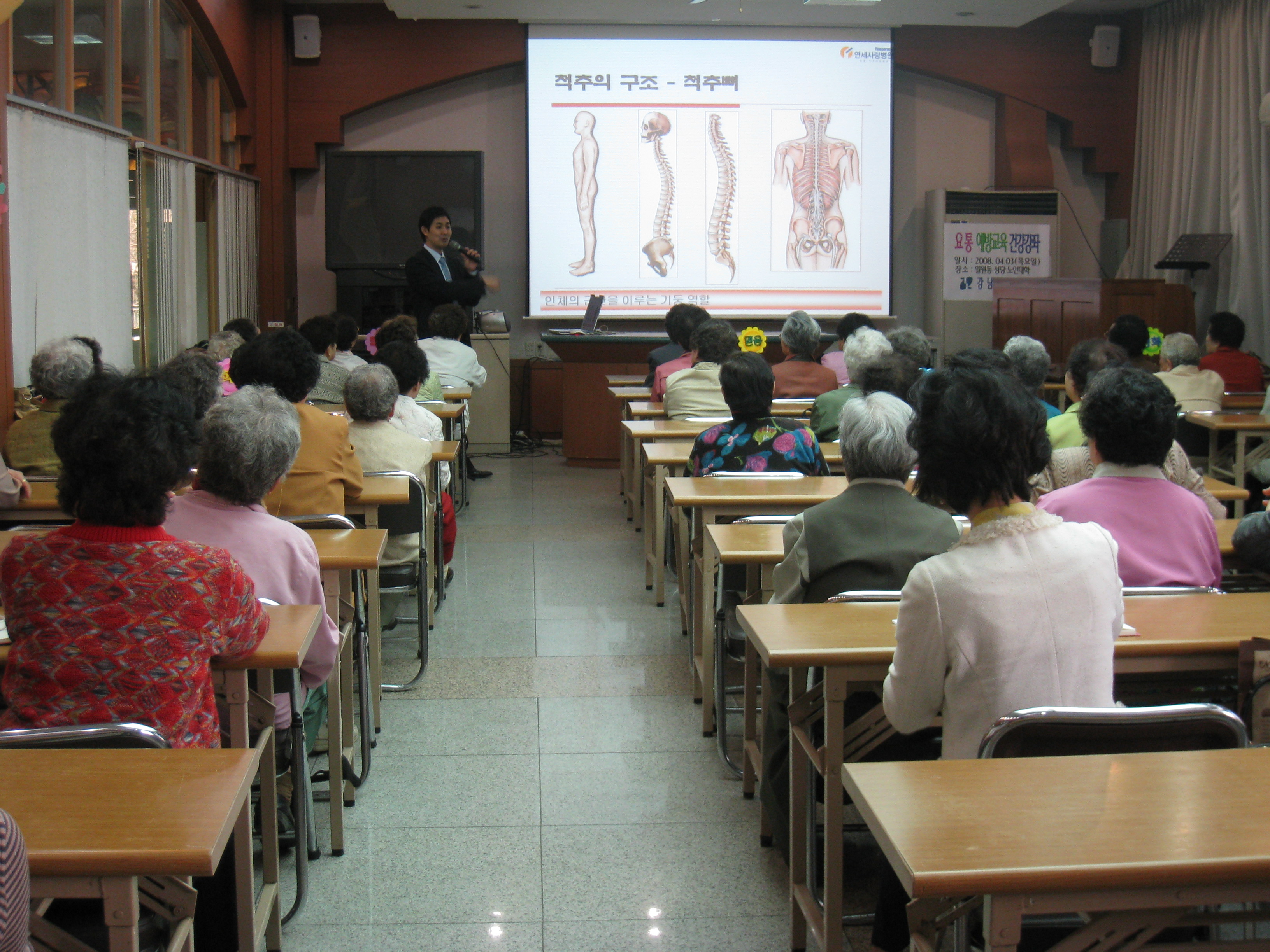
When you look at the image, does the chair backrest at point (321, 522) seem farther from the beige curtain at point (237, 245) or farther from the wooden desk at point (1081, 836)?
the beige curtain at point (237, 245)

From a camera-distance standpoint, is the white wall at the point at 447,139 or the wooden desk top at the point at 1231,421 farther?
the white wall at the point at 447,139

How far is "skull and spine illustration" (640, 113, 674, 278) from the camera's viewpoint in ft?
29.6

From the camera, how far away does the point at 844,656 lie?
1.86m

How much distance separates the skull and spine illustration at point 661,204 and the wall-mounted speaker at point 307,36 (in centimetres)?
252

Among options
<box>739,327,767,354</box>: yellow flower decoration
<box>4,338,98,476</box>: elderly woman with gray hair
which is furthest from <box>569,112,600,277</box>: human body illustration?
<box>4,338,98,476</box>: elderly woman with gray hair

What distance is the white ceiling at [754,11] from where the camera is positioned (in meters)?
8.18

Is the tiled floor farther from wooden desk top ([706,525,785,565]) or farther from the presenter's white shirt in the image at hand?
the presenter's white shirt

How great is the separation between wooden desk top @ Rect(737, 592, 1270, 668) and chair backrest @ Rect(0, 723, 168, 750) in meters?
0.92

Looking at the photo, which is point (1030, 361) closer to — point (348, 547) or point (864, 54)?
point (348, 547)

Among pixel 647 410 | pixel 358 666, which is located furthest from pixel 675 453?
pixel 358 666

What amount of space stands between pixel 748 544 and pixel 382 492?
45.3 inches

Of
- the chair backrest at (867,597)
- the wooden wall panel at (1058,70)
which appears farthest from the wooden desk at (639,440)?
the wooden wall panel at (1058,70)

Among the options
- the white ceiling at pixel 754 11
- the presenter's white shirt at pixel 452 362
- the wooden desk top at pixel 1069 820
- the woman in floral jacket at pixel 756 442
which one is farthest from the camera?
the white ceiling at pixel 754 11

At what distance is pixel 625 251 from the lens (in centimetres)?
914
